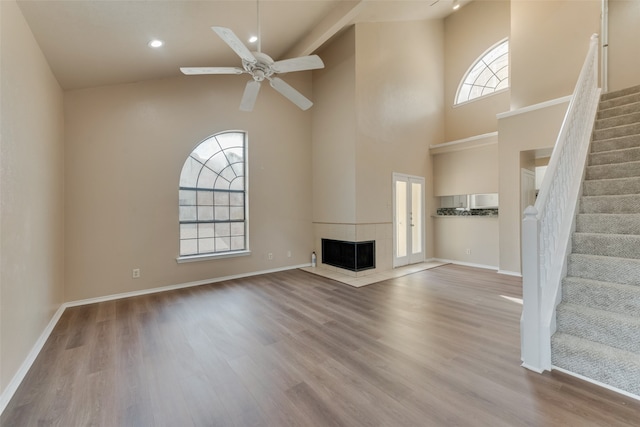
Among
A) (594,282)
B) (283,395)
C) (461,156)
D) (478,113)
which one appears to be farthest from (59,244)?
(478,113)

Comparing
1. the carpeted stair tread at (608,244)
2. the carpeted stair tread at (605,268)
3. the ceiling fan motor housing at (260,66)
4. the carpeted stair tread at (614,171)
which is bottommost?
the carpeted stair tread at (605,268)

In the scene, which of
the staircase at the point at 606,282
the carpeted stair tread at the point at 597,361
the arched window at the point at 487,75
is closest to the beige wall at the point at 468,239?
the staircase at the point at 606,282

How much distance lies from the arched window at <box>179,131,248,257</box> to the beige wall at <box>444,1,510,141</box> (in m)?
5.20

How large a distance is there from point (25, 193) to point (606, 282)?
196 inches

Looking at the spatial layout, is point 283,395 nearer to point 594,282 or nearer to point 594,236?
point 594,282

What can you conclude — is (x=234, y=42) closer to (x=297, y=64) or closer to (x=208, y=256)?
(x=297, y=64)

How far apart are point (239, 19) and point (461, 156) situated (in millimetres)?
5238

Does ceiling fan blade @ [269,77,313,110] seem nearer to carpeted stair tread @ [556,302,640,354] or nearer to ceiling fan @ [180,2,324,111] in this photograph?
ceiling fan @ [180,2,324,111]

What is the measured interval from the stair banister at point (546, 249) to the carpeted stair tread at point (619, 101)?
1869mm

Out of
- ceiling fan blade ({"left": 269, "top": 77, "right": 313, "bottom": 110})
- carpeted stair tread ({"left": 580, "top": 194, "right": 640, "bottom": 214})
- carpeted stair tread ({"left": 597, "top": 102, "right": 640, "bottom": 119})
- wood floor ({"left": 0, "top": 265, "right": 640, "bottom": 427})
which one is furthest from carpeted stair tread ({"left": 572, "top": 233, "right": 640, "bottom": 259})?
ceiling fan blade ({"left": 269, "top": 77, "right": 313, "bottom": 110})

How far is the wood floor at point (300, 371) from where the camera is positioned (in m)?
1.66

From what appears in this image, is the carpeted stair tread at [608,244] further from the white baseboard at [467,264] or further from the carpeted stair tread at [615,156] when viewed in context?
the white baseboard at [467,264]

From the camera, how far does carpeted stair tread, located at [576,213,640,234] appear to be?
7.75 ft

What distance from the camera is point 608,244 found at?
2326 mm
